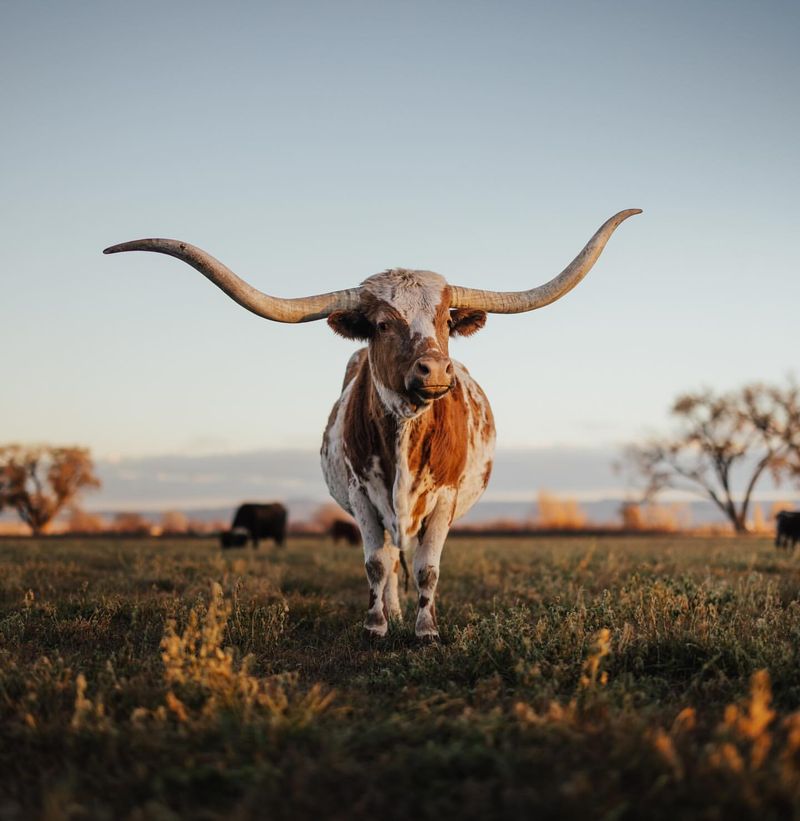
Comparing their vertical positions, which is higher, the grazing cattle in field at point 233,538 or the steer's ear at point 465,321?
the steer's ear at point 465,321

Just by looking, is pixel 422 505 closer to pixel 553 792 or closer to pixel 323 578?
pixel 553 792

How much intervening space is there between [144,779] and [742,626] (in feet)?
13.7

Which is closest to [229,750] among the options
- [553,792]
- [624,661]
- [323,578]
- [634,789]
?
[553,792]

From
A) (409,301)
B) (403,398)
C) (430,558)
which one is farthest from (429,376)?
(430,558)

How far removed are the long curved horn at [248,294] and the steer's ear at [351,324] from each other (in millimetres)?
77

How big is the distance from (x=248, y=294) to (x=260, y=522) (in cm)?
2469

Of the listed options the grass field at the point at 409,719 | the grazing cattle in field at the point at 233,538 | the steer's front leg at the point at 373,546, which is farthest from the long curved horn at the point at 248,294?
the grazing cattle in field at the point at 233,538

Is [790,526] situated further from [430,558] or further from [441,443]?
[441,443]

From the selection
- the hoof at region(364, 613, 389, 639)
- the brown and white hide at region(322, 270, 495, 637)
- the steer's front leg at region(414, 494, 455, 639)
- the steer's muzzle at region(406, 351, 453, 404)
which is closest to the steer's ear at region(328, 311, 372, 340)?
the brown and white hide at region(322, 270, 495, 637)

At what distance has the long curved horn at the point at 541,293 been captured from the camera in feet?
20.1

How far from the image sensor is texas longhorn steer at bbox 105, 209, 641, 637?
210 inches

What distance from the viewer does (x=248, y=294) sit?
221 inches

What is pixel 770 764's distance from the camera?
2654mm

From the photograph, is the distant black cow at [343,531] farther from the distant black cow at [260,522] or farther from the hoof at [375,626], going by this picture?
the hoof at [375,626]
